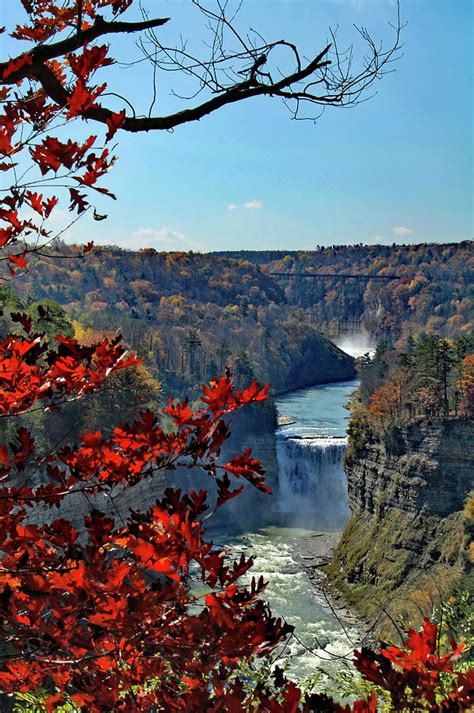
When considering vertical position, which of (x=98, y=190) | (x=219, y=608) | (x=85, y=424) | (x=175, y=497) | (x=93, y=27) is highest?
(x=93, y=27)

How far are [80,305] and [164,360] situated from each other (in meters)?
27.6

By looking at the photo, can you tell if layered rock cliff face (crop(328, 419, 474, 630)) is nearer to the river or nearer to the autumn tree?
the river

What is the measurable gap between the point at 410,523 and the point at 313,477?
18693mm

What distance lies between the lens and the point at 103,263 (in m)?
114

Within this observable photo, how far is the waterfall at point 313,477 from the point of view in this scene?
53094mm

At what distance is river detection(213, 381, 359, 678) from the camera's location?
3185 cm

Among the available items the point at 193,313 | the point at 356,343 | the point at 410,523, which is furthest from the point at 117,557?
the point at 356,343

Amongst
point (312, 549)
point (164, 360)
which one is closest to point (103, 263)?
point (164, 360)

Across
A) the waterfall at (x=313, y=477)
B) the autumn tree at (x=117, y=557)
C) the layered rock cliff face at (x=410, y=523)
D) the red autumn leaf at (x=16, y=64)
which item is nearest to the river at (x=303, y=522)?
the waterfall at (x=313, y=477)

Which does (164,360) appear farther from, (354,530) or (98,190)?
(98,190)

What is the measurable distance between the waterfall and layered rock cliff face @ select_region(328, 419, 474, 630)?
1156 cm

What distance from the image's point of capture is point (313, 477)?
55.4 m

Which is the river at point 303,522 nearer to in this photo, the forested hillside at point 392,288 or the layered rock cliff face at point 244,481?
A: the layered rock cliff face at point 244,481

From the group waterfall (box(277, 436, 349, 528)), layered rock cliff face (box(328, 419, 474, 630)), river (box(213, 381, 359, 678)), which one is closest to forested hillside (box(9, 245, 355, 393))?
river (box(213, 381, 359, 678))
